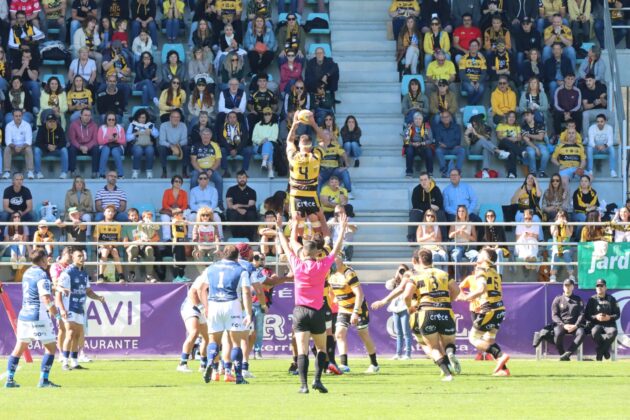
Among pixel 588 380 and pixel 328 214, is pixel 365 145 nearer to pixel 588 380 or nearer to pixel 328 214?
pixel 328 214

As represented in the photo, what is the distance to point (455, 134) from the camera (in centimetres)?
3222

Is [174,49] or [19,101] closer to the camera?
[19,101]

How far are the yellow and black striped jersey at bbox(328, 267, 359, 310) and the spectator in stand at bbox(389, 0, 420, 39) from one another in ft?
42.4

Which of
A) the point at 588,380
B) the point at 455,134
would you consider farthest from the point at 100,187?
the point at 588,380

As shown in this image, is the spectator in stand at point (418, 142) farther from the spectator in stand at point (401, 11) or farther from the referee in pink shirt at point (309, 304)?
the referee in pink shirt at point (309, 304)

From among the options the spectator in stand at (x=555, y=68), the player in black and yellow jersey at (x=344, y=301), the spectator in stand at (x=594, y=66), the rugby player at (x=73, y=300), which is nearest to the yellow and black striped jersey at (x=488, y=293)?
the player in black and yellow jersey at (x=344, y=301)

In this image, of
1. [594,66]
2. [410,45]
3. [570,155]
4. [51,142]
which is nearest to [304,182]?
[51,142]

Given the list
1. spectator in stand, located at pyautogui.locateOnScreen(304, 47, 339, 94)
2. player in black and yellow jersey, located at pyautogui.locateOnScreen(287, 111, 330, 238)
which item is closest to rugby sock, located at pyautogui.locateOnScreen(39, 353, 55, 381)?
player in black and yellow jersey, located at pyautogui.locateOnScreen(287, 111, 330, 238)

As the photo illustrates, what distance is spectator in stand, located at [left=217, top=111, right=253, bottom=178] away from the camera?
3162 cm

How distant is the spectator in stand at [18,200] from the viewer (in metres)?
29.7

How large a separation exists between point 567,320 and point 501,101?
757 cm

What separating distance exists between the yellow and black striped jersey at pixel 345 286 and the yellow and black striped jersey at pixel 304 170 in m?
1.52

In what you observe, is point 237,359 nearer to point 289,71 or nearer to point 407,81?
point 289,71

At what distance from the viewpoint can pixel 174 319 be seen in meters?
27.7
